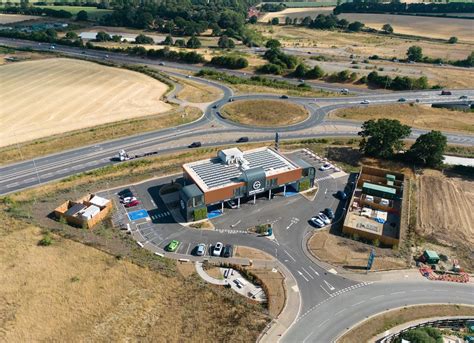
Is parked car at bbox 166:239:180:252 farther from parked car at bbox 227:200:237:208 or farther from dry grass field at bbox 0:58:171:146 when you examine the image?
dry grass field at bbox 0:58:171:146

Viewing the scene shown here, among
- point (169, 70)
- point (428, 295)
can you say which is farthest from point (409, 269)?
point (169, 70)

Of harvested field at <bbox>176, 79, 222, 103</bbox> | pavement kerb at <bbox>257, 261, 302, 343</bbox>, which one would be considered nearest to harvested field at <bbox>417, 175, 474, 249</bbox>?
pavement kerb at <bbox>257, 261, 302, 343</bbox>

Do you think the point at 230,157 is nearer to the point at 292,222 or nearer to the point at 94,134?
the point at 292,222

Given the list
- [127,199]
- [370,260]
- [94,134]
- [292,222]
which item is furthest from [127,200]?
[370,260]

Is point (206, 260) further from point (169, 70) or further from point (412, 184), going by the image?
point (169, 70)

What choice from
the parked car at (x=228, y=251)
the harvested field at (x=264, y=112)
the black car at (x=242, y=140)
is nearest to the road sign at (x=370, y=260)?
the parked car at (x=228, y=251)

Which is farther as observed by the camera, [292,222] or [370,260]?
[292,222]

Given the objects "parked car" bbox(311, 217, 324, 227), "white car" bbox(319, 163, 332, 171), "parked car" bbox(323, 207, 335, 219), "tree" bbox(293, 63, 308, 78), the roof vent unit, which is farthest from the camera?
"tree" bbox(293, 63, 308, 78)
